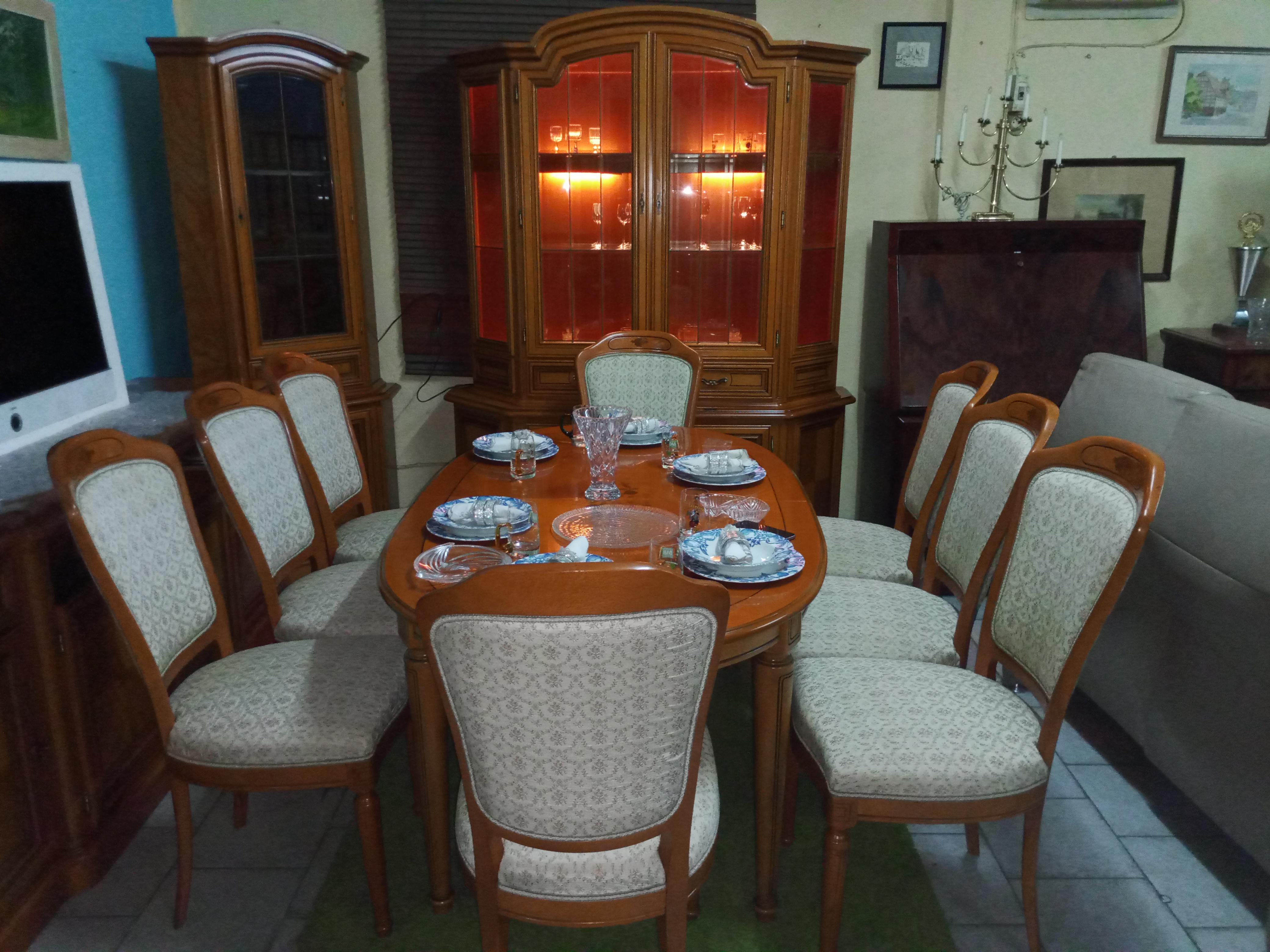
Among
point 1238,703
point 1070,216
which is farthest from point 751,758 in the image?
point 1070,216

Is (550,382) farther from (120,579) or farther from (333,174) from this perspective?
(120,579)

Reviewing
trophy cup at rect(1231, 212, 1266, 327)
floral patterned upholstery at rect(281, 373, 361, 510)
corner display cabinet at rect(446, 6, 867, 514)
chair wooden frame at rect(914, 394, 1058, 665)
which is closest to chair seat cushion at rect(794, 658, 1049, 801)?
chair wooden frame at rect(914, 394, 1058, 665)

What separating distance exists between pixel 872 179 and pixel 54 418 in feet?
9.04

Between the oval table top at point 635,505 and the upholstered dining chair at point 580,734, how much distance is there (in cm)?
20

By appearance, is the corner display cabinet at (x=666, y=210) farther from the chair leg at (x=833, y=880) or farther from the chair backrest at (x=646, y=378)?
the chair leg at (x=833, y=880)

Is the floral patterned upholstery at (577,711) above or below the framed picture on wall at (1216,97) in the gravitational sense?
below

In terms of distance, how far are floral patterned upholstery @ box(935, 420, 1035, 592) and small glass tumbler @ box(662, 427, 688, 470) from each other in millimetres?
627

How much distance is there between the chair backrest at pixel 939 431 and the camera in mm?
2170

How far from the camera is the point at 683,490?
6.57ft

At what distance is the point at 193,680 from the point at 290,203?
1818mm

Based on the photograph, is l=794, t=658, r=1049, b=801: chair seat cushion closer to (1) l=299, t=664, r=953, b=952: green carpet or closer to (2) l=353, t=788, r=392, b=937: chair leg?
(1) l=299, t=664, r=953, b=952: green carpet

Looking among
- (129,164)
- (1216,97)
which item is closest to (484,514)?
(129,164)

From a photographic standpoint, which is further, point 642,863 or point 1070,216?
point 1070,216

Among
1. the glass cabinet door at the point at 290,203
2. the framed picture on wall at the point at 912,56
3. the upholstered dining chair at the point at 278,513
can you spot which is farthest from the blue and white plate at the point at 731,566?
the framed picture on wall at the point at 912,56
